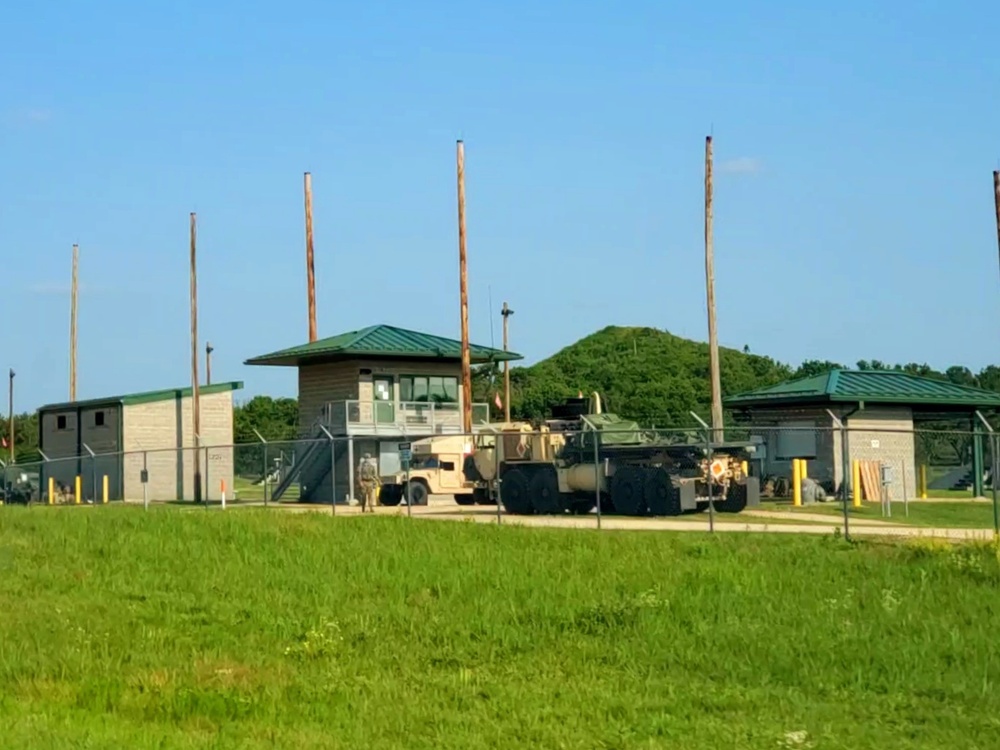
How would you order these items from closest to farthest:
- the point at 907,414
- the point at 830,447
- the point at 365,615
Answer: the point at 365,615 < the point at 830,447 < the point at 907,414

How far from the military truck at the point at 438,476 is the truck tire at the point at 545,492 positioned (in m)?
5.55

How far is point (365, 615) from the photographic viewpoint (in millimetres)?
18031

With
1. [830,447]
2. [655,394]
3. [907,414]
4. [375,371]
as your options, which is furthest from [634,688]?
[655,394]

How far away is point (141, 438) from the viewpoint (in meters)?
57.3

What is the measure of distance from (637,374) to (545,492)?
216 feet

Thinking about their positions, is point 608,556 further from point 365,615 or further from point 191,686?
point 191,686

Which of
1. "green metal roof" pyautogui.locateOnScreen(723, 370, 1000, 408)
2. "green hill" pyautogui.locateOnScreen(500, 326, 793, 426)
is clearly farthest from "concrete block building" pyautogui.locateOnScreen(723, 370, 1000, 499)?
"green hill" pyautogui.locateOnScreen(500, 326, 793, 426)

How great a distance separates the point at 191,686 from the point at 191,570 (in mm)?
6783

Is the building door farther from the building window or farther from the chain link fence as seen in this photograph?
the chain link fence

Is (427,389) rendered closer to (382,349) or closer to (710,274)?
(382,349)

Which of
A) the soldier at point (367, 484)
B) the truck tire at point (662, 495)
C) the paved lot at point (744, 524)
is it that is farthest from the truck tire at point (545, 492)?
the soldier at point (367, 484)

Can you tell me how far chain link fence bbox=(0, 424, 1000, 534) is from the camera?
1258 inches

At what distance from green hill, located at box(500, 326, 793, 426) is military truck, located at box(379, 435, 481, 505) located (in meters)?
39.8

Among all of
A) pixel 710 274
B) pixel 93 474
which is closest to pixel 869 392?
pixel 710 274
